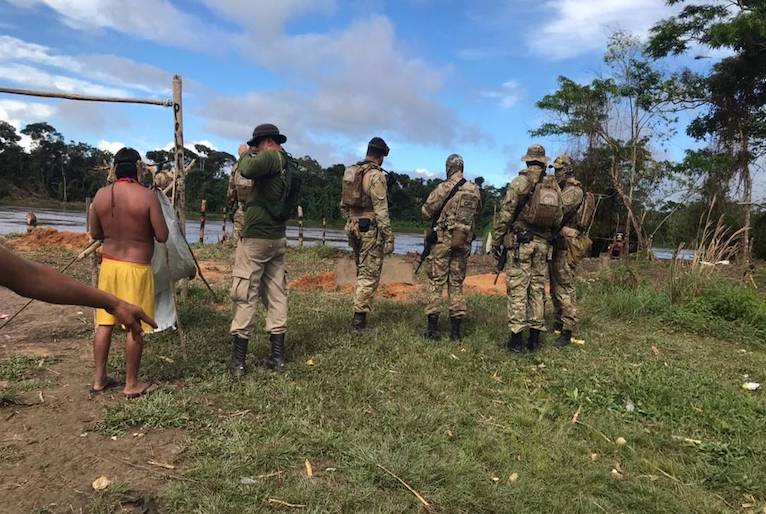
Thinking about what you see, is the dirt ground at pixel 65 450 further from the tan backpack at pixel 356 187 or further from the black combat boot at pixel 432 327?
the black combat boot at pixel 432 327

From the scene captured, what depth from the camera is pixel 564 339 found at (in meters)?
6.01

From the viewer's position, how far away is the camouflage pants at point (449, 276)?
5.96 metres

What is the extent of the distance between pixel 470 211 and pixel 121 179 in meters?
3.47

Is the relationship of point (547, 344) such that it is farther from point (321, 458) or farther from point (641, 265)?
point (641, 265)

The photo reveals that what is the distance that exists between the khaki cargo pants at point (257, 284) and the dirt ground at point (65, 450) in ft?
3.51

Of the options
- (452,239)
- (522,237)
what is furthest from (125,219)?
(522,237)

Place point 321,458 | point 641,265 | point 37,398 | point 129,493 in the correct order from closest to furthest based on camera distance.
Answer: point 129,493, point 321,458, point 37,398, point 641,265

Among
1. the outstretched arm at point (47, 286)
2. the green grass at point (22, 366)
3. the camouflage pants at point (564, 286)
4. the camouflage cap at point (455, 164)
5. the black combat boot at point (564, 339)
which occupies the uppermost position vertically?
the camouflage cap at point (455, 164)

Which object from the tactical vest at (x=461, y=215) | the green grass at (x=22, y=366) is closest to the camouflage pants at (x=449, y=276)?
the tactical vest at (x=461, y=215)

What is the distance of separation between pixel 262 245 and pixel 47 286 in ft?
10.3

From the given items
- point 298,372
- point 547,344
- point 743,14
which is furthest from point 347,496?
point 743,14

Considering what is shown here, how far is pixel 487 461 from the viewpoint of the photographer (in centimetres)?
328

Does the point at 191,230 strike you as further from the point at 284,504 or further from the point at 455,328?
the point at 284,504

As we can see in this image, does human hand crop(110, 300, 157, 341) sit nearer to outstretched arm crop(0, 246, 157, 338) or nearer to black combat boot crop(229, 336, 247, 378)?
outstretched arm crop(0, 246, 157, 338)
